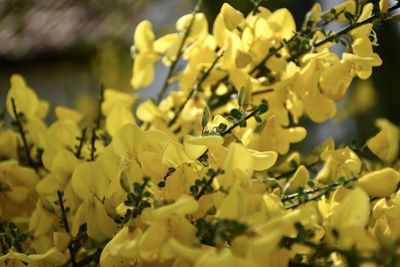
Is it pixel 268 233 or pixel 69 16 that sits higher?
pixel 268 233

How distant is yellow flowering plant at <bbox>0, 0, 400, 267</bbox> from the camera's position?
51cm

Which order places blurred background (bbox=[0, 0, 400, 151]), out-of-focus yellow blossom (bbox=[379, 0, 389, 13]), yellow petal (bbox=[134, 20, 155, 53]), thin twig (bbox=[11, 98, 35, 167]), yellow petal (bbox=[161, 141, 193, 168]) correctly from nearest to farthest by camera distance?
yellow petal (bbox=[161, 141, 193, 168]) → out-of-focus yellow blossom (bbox=[379, 0, 389, 13]) → thin twig (bbox=[11, 98, 35, 167]) → yellow petal (bbox=[134, 20, 155, 53]) → blurred background (bbox=[0, 0, 400, 151])

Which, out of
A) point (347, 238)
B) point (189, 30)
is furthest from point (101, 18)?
point (347, 238)

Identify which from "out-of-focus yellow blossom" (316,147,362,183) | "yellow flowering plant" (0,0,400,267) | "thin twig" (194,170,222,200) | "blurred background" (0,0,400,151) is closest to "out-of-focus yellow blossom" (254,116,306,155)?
"yellow flowering plant" (0,0,400,267)

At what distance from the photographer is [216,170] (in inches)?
23.4

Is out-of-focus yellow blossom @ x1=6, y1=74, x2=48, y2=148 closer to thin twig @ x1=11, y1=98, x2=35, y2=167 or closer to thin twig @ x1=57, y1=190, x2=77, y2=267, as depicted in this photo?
thin twig @ x1=11, y1=98, x2=35, y2=167

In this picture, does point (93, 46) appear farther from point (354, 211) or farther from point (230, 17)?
point (354, 211)

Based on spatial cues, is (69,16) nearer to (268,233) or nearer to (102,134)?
(102,134)

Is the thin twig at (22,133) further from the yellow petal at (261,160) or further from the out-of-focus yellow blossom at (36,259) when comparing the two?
the yellow petal at (261,160)

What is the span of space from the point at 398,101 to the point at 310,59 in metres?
2.57

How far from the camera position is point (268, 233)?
476mm

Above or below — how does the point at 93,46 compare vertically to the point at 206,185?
below

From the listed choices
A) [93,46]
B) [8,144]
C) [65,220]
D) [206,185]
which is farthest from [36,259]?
[93,46]

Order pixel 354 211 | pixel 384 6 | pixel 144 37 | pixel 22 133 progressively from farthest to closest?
pixel 144 37 < pixel 22 133 < pixel 384 6 < pixel 354 211
